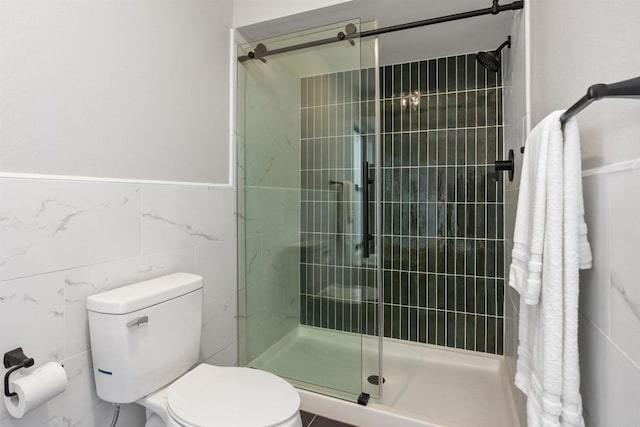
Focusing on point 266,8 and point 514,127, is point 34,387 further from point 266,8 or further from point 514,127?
point 514,127

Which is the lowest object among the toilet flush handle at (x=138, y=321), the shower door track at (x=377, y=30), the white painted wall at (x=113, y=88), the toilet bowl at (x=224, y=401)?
the toilet bowl at (x=224, y=401)

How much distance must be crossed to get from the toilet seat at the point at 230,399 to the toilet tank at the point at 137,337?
10 cm

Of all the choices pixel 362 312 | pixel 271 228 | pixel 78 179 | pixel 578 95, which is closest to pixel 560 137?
pixel 578 95

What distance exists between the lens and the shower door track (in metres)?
1.57

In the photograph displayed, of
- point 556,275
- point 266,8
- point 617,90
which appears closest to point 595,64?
point 617,90

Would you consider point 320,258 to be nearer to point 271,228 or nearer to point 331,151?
point 271,228

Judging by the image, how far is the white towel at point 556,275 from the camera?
754 mm

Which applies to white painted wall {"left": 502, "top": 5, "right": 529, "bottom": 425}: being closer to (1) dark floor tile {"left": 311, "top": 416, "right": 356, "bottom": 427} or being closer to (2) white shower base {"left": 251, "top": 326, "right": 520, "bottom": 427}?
(2) white shower base {"left": 251, "top": 326, "right": 520, "bottom": 427}

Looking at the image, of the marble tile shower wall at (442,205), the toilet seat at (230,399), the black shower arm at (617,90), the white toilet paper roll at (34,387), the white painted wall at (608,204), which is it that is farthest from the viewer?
the marble tile shower wall at (442,205)

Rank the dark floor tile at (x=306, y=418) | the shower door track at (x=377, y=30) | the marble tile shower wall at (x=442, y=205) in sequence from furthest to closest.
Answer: the marble tile shower wall at (x=442, y=205) → the dark floor tile at (x=306, y=418) → the shower door track at (x=377, y=30)

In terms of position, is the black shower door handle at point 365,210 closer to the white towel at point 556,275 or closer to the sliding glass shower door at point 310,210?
the sliding glass shower door at point 310,210

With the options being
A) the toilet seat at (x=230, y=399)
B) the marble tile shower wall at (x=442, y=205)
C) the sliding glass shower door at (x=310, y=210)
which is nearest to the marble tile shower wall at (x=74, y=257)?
the toilet seat at (x=230, y=399)

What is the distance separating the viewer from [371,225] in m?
1.83

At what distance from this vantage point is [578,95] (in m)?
0.91
